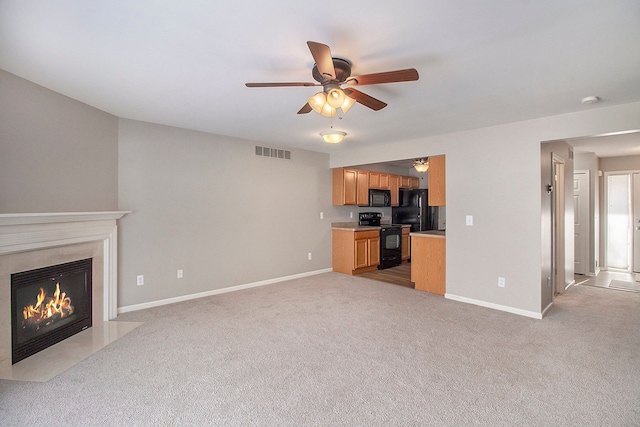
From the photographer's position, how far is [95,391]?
211cm

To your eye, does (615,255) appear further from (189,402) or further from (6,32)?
(6,32)

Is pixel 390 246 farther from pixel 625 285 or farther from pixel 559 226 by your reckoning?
pixel 625 285

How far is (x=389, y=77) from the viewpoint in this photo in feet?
6.50

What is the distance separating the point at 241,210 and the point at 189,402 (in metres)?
3.06

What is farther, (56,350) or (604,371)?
(56,350)

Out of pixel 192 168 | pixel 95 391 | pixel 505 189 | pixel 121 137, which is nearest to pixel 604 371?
pixel 505 189

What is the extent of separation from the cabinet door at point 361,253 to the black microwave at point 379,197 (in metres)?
0.97

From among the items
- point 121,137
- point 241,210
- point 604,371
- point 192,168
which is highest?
point 121,137

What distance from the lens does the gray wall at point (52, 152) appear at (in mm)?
2488

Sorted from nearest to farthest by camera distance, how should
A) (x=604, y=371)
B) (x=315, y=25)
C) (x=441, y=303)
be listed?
(x=315, y=25) < (x=604, y=371) < (x=441, y=303)

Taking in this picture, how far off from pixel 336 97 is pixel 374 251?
440 centimetres

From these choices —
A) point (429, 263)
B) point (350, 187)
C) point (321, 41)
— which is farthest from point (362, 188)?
point (321, 41)

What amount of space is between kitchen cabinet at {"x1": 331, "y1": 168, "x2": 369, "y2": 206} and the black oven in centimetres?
79

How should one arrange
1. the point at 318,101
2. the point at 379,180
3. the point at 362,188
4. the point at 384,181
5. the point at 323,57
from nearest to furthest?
1. the point at 323,57
2. the point at 318,101
3. the point at 362,188
4. the point at 379,180
5. the point at 384,181
